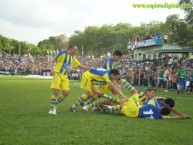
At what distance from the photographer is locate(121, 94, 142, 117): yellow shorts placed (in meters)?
9.61

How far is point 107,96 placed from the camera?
430 inches

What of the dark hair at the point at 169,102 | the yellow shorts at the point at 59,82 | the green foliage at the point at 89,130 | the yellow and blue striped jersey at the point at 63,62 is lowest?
the green foliage at the point at 89,130

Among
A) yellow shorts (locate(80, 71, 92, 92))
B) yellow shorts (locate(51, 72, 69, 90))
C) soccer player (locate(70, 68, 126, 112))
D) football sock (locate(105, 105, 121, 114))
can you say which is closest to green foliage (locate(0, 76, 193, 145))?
football sock (locate(105, 105, 121, 114))

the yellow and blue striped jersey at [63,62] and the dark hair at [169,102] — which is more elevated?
the yellow and blue striped jersey at [63,62]

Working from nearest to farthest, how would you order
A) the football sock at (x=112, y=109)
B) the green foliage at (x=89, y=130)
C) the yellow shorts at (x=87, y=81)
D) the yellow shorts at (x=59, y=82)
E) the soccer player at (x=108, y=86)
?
the green foliage at (x=89, y=130)
the football sock at (x=112, y=109)
the yellow shorts at (x=59, y=82)
the yellow shorts at (x=87, y=81)
the soccer player at (x=108, y=86)

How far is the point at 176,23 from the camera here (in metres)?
41.6

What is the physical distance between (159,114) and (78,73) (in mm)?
40228

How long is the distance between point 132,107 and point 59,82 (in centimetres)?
240

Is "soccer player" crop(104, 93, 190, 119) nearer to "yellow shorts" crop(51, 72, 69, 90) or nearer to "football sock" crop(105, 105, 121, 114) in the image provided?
"football sock" crop(105, 105, 121, 114)

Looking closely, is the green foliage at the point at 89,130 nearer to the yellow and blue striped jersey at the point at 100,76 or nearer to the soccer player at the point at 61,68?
the soccer player at the point at 61,68

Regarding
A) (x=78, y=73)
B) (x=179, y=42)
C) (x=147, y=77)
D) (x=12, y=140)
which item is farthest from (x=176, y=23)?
(x=12, y=140)

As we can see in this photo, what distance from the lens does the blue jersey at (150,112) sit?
31.4 feet

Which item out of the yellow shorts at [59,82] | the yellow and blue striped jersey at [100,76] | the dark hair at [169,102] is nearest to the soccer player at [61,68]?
the yellow shorts at [59,82]

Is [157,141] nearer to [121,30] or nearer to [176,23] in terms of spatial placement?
[176,23]
